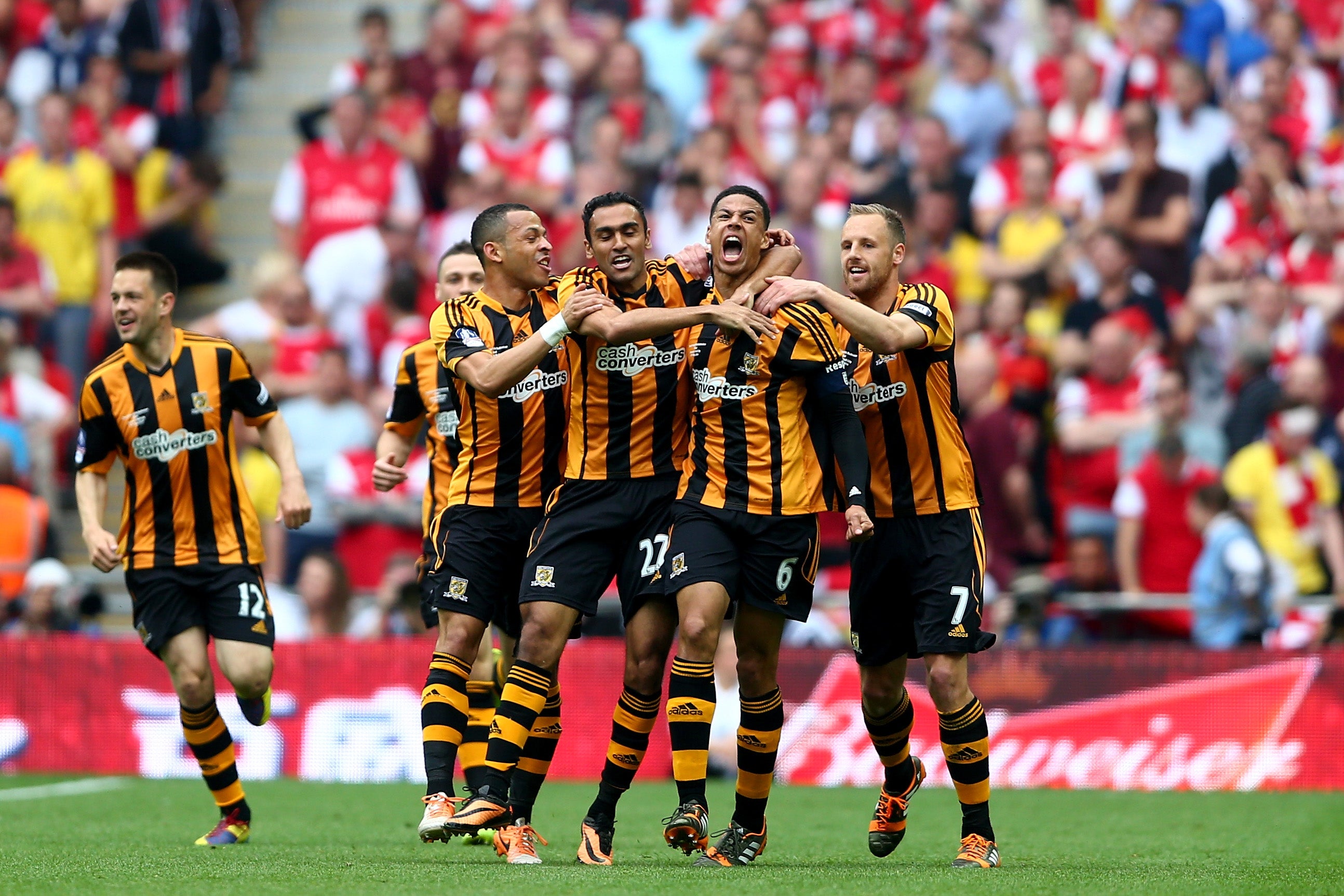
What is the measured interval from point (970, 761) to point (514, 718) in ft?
6.16

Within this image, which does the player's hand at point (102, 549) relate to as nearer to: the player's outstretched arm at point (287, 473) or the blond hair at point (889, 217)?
the player's outstretched arm at point (287, 473)

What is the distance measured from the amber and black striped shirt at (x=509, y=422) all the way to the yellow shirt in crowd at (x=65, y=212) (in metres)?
9.22

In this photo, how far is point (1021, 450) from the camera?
45.5 feet

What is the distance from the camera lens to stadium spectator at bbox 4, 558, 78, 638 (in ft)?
44.3

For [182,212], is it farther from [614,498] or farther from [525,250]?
[614,498]

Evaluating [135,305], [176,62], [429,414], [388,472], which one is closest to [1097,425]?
[429,414]

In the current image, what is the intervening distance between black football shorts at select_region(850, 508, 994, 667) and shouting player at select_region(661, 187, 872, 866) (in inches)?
13.0

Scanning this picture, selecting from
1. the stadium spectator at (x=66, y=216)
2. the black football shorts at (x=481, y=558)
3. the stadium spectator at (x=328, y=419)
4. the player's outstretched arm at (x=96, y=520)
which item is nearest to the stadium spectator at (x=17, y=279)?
the stadium spectator at (x=66, y=216)

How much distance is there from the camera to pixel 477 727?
9375mm

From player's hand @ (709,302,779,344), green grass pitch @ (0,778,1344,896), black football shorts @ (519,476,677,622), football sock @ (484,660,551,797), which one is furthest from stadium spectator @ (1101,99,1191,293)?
football sock @ (484,660,551,797)

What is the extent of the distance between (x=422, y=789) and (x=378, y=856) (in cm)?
421

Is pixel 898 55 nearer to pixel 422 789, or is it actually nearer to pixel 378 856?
pixel 422 789

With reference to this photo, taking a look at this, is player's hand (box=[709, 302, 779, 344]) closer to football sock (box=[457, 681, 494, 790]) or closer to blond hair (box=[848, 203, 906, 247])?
blond hair (box=[848, 203, 906, 247])

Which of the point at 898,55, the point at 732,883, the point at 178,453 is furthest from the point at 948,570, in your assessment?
the point at 898,55
